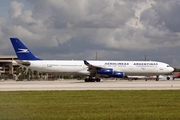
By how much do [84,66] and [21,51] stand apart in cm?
1132

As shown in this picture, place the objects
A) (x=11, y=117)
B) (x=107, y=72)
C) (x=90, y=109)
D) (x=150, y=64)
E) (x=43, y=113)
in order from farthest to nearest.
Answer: (x=150, y=64)
(x=107, y=72)
(x=90, y=109)
(x=43, y=113)
(x=11, y=117)

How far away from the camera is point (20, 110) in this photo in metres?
18.2

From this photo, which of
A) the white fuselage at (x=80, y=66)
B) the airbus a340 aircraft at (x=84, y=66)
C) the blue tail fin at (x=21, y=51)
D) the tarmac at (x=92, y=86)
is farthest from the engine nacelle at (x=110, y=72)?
the blue tail fin at (x=21, y=51)

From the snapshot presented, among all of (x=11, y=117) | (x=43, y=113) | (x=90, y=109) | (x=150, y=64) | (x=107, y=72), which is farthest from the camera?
(x=150, y=64)

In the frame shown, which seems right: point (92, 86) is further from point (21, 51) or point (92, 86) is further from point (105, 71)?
point (21, 51)

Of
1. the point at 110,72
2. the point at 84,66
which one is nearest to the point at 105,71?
the point at 110,72

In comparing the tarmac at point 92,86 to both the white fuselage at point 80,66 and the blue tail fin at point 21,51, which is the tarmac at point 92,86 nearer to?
the white fuselage at point 80,66

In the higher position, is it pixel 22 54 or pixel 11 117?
pixel 22 54

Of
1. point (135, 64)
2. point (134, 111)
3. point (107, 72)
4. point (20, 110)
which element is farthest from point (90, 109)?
point (135, 64)

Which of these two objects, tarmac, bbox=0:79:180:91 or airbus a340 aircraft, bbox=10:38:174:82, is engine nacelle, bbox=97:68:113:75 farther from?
tarmac, bbox=0:79:180:91

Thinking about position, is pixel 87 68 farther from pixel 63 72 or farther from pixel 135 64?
pixel 135 64

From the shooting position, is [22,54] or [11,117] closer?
[11,117]

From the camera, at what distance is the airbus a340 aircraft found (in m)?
64.2

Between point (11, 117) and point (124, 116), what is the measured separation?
4.67 metres
